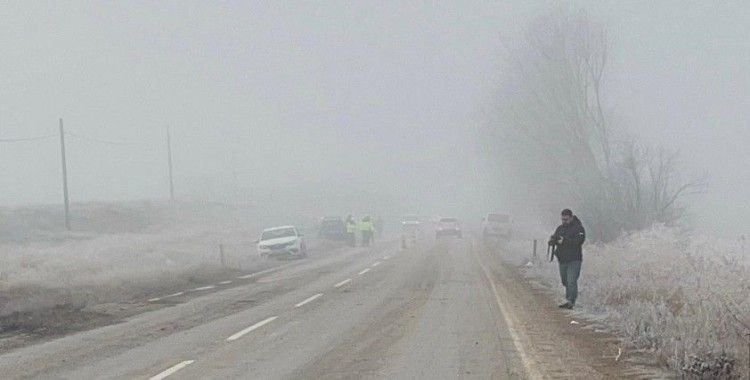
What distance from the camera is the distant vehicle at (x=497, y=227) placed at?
2048 inches

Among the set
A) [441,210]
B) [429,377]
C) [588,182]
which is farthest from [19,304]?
[441,210]

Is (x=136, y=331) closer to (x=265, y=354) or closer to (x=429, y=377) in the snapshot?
(x=265, y=354)

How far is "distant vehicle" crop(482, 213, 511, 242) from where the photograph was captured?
171 feet

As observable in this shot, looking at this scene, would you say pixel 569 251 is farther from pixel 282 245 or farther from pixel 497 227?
pixel 497 227

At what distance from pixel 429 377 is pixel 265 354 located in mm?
2491

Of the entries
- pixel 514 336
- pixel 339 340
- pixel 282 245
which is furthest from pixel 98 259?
pixel 514 336

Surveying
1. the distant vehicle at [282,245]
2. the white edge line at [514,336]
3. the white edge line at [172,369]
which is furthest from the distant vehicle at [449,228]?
the white edge line at [172,369]

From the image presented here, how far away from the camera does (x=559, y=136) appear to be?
38.3 m

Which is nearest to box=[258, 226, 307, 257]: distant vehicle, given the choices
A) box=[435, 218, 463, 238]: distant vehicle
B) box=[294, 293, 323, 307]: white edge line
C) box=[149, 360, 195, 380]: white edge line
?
box=[294, 293, 323, 307]: white edge line

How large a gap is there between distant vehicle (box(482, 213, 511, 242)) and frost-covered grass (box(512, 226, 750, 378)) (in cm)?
Result: 2929

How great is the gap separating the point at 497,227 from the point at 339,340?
41830 mm

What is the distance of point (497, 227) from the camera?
52.4 m

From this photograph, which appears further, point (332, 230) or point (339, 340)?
point (332, 230)

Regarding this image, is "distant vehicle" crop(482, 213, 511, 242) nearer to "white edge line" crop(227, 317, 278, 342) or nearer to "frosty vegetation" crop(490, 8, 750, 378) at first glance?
"frosty vegetation" crop(490, 8, 750, 378)
